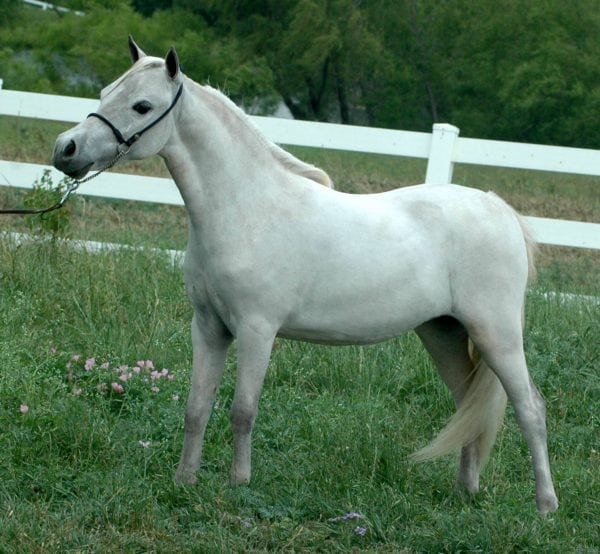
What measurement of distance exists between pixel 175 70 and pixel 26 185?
431 cm

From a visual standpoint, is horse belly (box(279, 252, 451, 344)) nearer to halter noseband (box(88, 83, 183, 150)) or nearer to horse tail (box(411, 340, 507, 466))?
horse tail (box(411, 340, 507, 466))

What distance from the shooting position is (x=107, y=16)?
25.9 m

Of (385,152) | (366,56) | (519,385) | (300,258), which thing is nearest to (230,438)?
(300,258)

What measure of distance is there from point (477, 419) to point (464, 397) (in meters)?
0.15

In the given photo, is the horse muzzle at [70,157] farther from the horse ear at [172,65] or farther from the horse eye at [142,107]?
the horse ear at [172,65]

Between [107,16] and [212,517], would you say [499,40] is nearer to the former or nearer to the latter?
[107,16]

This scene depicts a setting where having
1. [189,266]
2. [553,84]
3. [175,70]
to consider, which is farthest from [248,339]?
[553,84]

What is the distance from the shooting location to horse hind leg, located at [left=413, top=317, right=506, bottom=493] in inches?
175

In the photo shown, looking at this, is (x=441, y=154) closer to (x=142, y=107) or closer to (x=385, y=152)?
(x=385, y=152)

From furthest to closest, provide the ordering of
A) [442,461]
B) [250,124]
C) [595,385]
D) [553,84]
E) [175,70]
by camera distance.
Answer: [553,84], [595,385], [442,461], [250,124], [175,70]

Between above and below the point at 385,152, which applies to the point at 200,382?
below

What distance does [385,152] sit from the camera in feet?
24.7

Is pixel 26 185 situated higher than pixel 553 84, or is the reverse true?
pixel 553 84

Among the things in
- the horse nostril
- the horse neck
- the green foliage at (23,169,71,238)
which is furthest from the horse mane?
the green foliage at (23,169,71,238)
